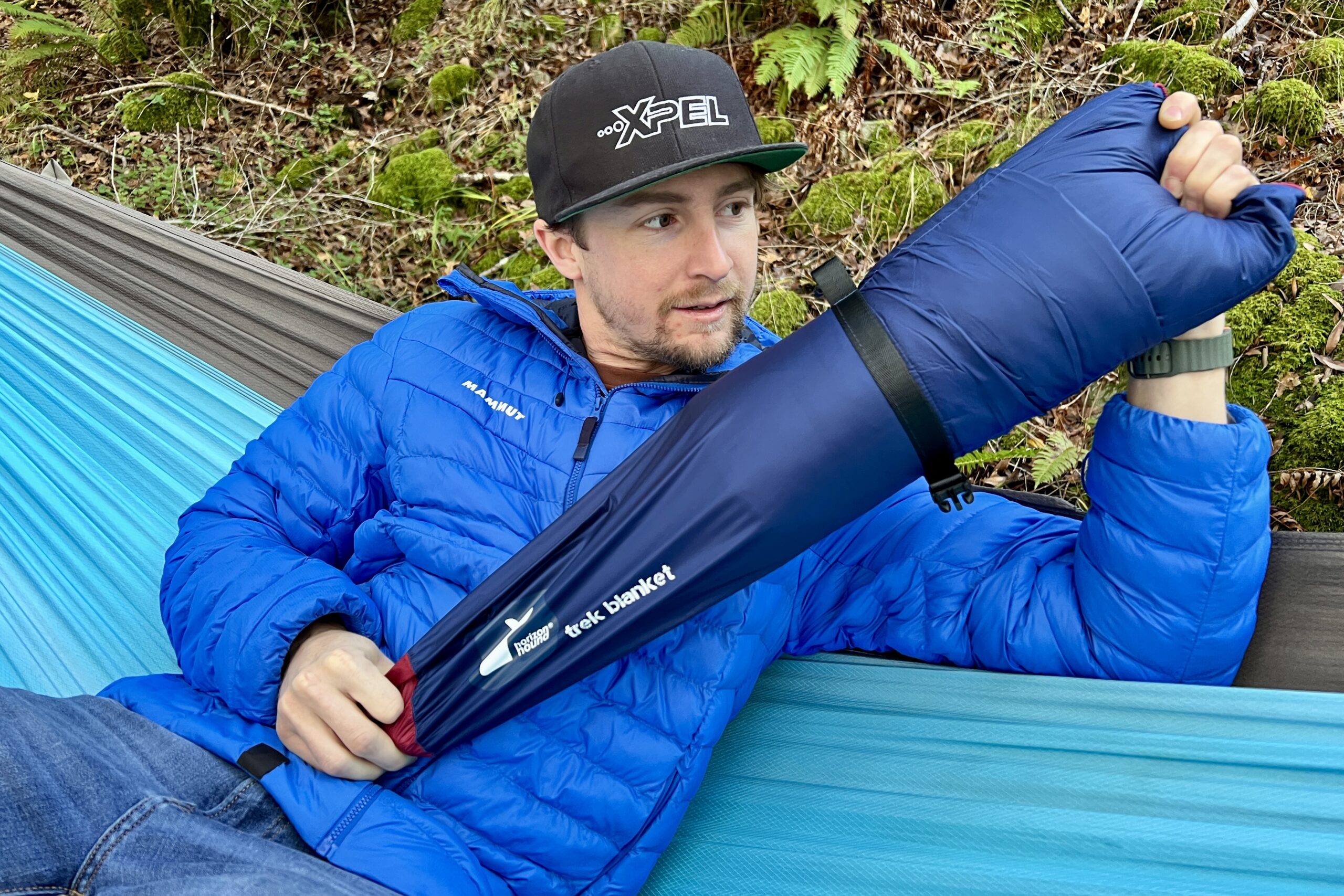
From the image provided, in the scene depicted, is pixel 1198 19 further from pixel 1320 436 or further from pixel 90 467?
pixel 90 467

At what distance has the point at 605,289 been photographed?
1551 mm

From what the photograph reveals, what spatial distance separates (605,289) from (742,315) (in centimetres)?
21

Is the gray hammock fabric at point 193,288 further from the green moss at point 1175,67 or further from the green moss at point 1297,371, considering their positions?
the green moss at point 1175,67

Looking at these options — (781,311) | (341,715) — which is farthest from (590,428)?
(781,311)

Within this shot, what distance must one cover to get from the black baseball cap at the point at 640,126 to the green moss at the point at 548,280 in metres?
1.30

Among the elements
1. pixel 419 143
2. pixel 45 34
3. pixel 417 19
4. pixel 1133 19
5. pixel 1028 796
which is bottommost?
pixel 1028 796

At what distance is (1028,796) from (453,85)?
3.21m

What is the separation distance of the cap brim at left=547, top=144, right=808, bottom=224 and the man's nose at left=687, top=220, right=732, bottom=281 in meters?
0.09

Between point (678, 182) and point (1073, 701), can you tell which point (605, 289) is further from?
point (1073, 701)

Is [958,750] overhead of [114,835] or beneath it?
beneath

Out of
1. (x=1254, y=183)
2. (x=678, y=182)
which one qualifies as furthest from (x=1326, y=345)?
(x=678, y=182)

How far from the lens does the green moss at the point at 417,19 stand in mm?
3969

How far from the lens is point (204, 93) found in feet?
13.4

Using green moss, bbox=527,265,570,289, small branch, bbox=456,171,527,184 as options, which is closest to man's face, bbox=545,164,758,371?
green moss, bbox=527,265,570,289
